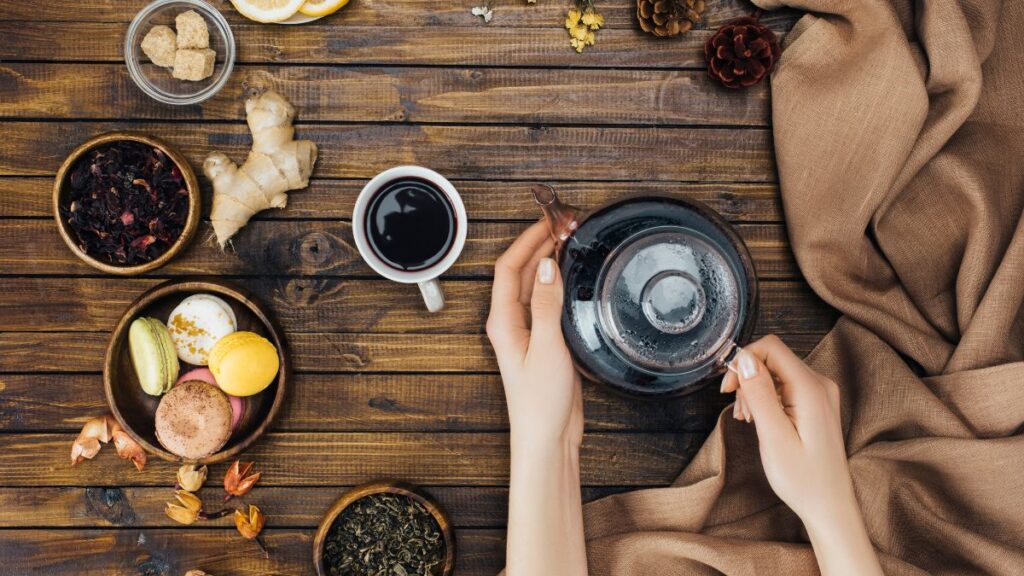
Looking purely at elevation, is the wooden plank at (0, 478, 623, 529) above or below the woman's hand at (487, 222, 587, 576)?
below

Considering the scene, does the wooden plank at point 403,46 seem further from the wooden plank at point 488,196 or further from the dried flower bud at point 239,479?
the dried flower bud at point 239,479

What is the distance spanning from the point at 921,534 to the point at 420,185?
0.92 m

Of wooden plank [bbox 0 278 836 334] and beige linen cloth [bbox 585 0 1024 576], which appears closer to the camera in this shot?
beige linen cloth [bbox 585 0 1024 576]

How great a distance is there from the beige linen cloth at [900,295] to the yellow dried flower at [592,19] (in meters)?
0.27

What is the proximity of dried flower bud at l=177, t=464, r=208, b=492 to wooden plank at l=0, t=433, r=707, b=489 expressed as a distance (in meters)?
0.02

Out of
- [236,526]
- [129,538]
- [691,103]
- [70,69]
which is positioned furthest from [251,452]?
[691,103]

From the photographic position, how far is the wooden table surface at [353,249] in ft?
3.93

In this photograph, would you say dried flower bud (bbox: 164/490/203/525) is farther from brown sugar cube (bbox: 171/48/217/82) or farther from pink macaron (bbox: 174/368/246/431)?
brown sugar cube (bbox: 171/48/217/82)

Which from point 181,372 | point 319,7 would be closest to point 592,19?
point 319,7

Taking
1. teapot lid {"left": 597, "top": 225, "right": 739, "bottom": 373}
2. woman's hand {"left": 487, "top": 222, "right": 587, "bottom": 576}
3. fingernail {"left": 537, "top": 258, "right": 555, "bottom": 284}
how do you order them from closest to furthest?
teapot lid {"left": 597, "top": 225, "right": 739, "bottom": 373} → fingernail {"left": 537, "top": 258, "right": 555, "bottom": 284} → woman's hand {"left": 487, "top": 222, "right": 587, "bottom": 576}

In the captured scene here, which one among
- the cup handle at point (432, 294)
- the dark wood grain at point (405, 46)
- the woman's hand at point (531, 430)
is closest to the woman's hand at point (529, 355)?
the woman's hand at point (531, 430)

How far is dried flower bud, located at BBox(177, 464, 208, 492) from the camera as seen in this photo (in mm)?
1184

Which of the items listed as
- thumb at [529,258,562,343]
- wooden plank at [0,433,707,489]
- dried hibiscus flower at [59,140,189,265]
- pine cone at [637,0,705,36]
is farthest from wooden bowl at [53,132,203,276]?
pine cone at [637,0,705,36]

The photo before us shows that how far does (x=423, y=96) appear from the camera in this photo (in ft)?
3.95
